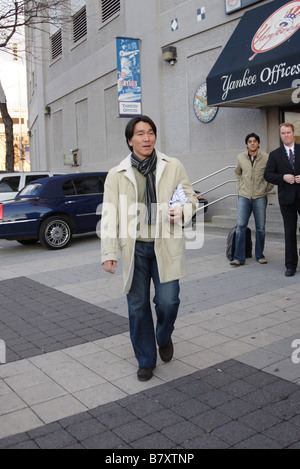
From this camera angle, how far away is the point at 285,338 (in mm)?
4660

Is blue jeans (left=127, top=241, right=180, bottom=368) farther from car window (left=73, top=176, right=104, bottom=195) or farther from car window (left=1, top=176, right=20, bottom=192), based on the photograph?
car window (left=1, top=176, right=20, bottom=192)

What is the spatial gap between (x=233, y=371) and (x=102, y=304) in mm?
2587

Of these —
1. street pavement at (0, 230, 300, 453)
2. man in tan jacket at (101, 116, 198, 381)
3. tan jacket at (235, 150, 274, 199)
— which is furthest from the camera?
tan jacket at (235, 150, 274, 199)

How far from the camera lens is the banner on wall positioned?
14312mm

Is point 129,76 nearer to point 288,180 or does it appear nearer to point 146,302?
point 288,180

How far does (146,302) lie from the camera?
389cm

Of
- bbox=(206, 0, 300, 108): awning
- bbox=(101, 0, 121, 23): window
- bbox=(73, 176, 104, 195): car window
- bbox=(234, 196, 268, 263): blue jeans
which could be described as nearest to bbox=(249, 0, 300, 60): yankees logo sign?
bbox=(206, 0, 300, 108): awning

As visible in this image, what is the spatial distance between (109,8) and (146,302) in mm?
16378

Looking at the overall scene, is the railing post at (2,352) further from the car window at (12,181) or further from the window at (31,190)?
the car window at (12,181)

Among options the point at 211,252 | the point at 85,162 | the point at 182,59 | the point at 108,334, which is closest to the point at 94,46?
the point at 85,162

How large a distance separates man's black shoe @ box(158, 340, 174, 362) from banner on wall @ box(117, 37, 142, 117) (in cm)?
1088

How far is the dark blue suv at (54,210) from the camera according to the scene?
10.5 metres
